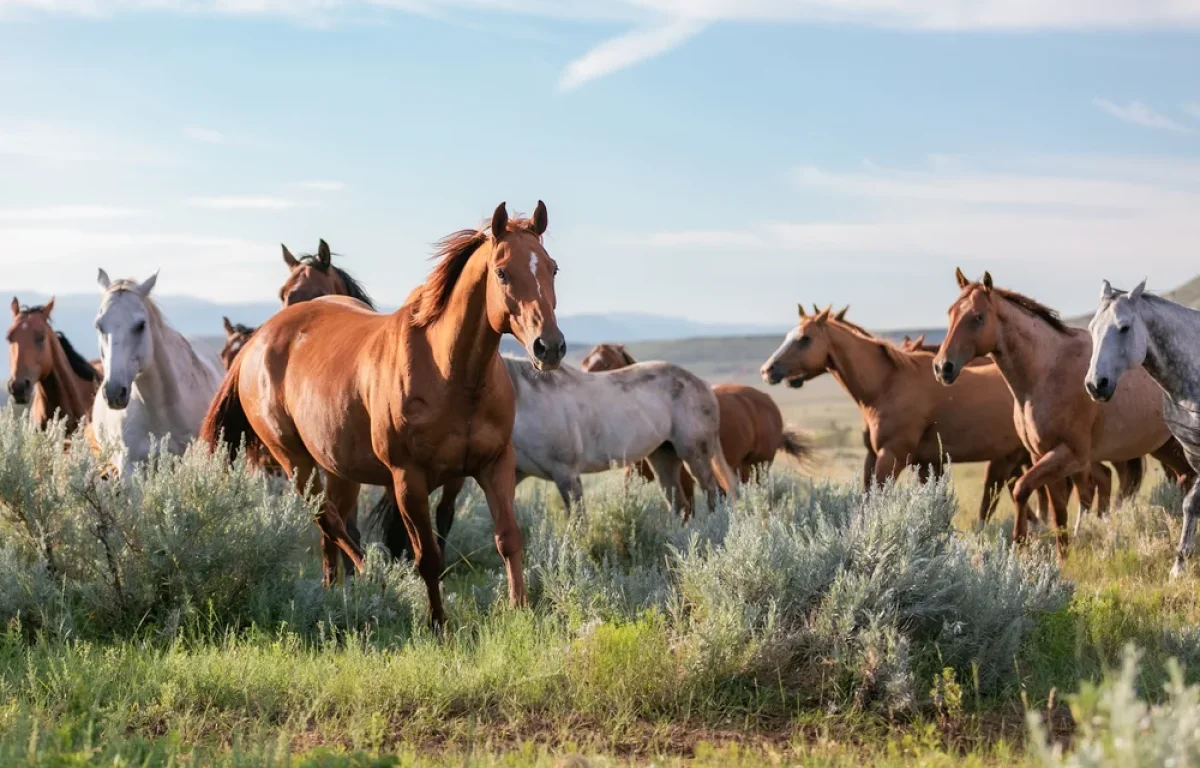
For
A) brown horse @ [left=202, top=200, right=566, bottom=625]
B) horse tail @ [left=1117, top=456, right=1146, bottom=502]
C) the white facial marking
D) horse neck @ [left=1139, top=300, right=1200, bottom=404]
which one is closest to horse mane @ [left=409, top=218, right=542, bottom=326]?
brown horse @ [left=202, top=200, right=566, bottom=625]

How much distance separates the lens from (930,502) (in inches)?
238

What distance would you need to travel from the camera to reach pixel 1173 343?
782 centimetres

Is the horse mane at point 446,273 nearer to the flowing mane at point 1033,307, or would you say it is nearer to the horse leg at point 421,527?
the horse leg at point 421,527

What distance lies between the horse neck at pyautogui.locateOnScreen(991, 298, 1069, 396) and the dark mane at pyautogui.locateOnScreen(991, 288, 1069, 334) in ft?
0.35

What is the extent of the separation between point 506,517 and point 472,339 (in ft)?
3.11

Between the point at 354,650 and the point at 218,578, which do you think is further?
the point at 218,578

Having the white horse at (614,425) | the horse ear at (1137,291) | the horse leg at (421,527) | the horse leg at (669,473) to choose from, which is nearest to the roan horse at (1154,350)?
the horse ear at (1137,291)

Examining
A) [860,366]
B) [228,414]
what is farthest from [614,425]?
[228,414]

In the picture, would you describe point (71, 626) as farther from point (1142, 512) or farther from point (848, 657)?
point (1142, 512)

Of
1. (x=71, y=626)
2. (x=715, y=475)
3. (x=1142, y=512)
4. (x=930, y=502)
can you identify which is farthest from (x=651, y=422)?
(x=71, y=626)

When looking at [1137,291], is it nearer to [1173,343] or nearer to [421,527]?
[1173,343]

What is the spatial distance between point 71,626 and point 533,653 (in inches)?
97.5

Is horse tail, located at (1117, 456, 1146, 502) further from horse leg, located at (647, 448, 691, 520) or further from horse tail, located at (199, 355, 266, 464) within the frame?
horse tail, located at (199, 355, 266, 464)

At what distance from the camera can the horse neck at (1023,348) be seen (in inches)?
386
